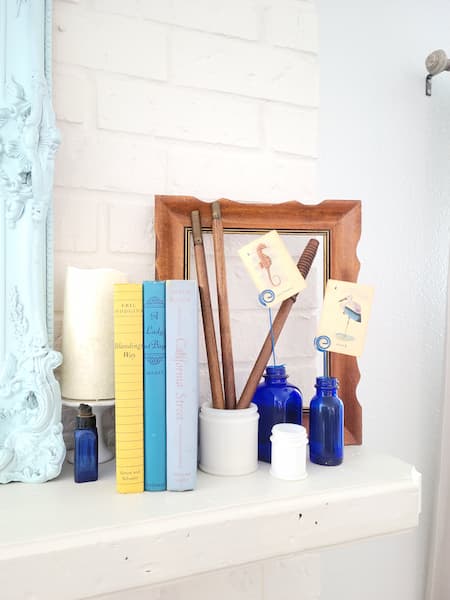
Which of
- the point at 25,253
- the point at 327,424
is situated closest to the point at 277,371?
the point at 327,424

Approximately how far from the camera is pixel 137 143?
Result: 37.2 inches

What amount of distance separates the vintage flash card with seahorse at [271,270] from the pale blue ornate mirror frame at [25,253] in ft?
1.09

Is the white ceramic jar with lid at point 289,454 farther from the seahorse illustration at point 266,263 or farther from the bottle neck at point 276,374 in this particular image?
the seahorse illustration at point 266,263

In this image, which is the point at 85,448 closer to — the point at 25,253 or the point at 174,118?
the point at 25,253

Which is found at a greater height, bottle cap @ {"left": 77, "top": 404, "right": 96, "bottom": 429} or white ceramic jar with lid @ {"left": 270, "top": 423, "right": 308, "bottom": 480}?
bottle cap @ {"left": 77, "top": 404, "right": 96, "bottom": 429}

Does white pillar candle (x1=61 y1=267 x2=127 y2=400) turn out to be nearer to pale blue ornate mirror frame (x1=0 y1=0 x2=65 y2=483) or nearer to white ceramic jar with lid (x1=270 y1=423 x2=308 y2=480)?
pale blue ornate mirror frame (x1=0 y1=0 x2=65 y2=483)

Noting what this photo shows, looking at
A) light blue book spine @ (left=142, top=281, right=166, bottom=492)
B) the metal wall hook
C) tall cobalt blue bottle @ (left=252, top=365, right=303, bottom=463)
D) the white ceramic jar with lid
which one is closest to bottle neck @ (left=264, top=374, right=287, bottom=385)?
tall cobalt blue bottle @ (left=252, top=365, right=303, bottom=463)

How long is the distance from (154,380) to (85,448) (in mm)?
147

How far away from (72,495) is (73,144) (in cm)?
56

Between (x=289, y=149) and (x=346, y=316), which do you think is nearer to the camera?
(x=346, y=316)

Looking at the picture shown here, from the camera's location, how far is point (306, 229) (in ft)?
3.26

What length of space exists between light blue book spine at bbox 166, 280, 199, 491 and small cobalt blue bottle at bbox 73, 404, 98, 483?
0.38ft

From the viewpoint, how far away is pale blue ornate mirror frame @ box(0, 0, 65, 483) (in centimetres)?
78

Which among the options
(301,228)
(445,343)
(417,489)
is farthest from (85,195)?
(445,343)
